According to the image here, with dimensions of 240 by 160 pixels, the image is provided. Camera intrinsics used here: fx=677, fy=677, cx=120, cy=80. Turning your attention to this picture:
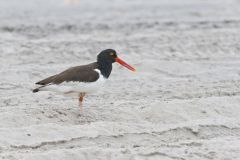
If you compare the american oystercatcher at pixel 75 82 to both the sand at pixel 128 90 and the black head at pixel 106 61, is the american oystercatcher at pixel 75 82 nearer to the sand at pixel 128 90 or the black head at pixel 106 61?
the black head at pixel 106 61

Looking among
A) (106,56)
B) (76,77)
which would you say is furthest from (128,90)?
(76,77)

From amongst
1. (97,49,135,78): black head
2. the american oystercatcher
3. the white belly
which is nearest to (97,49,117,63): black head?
(97,49,135,78): black head

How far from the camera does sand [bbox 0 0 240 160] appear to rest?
834 cm

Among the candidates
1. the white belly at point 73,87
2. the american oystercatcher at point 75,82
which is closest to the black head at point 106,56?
the american oystercatcher at point 75,82

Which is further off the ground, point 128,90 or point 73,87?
point 73,87

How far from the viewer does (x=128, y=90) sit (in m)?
12.1

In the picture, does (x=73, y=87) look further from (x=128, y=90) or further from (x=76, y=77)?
(x=128, y=90)

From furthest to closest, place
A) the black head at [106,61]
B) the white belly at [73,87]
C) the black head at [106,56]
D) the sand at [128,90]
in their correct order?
the black head at [106,56], the black head at [106,61], the white belly at [73,87], the sand at [128,90]

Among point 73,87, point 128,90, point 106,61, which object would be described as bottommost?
point 128,90

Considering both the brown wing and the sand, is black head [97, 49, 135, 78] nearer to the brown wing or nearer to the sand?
the brown wing

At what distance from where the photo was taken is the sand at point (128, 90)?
328 inches

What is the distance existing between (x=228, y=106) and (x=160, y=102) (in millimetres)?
1055

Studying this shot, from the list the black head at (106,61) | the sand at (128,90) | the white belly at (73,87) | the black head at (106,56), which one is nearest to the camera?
the sand at (128,90)

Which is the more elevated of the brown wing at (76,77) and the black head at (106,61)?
the black head at (106,61)
